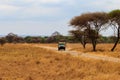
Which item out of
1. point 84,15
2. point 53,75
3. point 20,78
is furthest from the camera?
point 84,15

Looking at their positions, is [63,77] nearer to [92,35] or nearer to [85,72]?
[85,72]

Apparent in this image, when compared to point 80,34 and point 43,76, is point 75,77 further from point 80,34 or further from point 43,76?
point 80,34

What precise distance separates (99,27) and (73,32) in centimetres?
1481

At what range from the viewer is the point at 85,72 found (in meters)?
20.6

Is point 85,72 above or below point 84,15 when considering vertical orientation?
below

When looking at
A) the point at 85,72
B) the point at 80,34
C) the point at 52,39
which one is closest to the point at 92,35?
the point at 80,34

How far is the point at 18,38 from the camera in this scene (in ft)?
540

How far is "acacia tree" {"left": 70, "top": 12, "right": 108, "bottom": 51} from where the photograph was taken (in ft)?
205

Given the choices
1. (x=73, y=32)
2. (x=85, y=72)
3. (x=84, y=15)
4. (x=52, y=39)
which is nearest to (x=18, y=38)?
(x=52, y=39)

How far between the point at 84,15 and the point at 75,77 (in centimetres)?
4635

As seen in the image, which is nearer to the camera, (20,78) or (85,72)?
(20,78)

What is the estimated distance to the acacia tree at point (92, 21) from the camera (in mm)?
62500

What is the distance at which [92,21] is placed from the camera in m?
63.3

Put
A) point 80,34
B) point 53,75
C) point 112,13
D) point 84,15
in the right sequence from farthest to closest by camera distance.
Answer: point 80,34 < point 84,15 < point 112,13 < point 53,75
